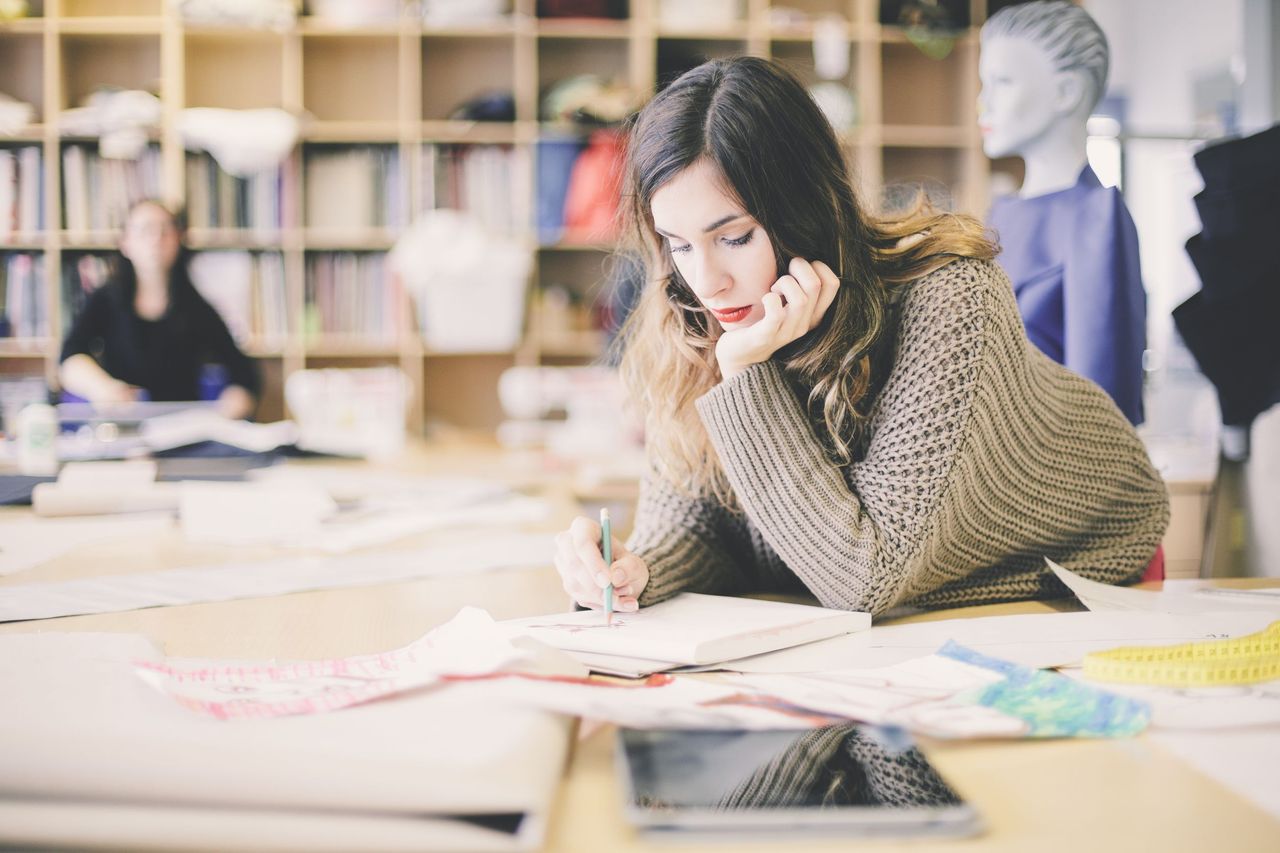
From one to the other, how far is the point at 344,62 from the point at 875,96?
6.42 feet

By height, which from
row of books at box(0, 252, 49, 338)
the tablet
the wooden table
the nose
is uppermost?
row of books at box(0, 252, 49, 338)

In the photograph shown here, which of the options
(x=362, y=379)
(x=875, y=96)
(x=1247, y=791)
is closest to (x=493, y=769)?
(x=1247, y=791)

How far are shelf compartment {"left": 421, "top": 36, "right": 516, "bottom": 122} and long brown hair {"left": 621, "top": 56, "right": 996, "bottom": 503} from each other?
312 cm

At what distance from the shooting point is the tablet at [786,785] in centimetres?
50

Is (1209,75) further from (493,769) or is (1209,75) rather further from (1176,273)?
(493,769)

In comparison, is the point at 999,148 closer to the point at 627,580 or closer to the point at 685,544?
the point at 685,544

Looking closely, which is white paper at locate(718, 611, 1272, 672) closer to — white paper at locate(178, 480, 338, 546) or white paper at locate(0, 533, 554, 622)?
white paper at locate(0, 533, 554, 622)

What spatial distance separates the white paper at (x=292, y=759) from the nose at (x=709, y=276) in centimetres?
59

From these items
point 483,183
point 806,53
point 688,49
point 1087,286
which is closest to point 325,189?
point 483,183

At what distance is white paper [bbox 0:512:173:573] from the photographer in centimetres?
129

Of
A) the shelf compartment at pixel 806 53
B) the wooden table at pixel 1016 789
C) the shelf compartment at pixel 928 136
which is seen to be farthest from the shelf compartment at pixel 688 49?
the wooden table at pixel 1016 789

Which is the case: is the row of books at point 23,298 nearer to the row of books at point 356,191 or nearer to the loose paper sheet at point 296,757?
the row of books at point 356,191

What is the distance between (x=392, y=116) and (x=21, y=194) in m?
1.31

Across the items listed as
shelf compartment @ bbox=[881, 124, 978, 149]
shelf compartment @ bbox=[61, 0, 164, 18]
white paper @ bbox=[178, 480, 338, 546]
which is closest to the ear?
white paper @ bbox=[178, 480, 338, 546]
